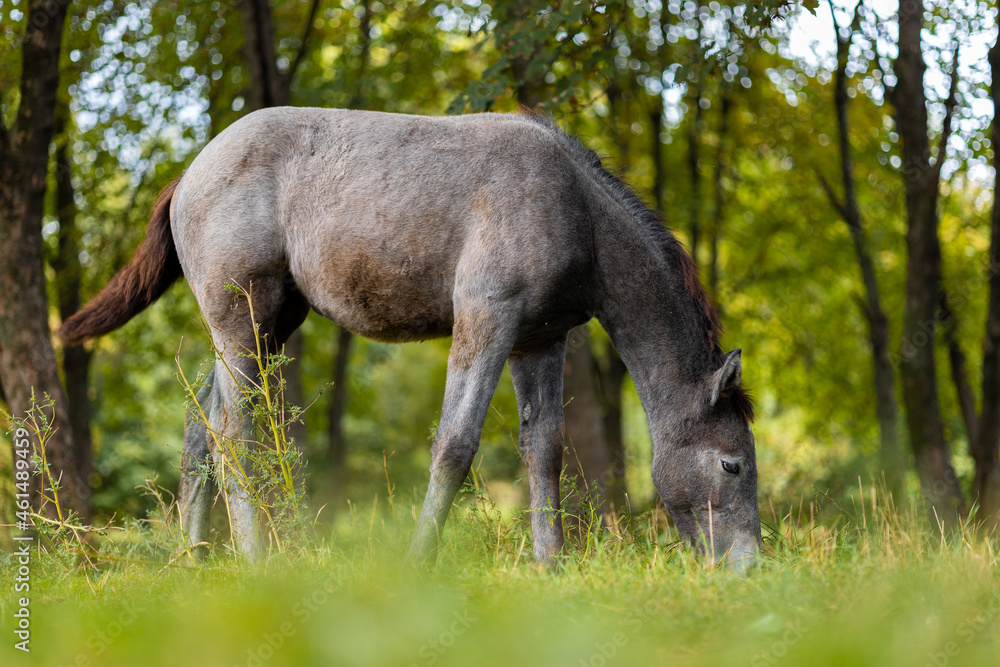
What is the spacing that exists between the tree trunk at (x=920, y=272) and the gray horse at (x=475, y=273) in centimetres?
445

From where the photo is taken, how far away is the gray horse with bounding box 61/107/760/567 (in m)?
4.80

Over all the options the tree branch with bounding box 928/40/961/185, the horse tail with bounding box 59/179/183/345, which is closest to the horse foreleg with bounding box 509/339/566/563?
the horse tail with bounding box 59/179/183/345

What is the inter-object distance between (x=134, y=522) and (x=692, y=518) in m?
3.38

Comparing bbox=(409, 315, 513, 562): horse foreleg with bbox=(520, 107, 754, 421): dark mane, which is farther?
bbox=(520, 107, 754, 421): dark mane

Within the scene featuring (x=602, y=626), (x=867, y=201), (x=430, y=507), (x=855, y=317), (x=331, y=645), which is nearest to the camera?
(x=331, y=645)

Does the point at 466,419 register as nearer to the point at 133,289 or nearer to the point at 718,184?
the point at 133,289

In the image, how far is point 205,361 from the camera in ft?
16.5

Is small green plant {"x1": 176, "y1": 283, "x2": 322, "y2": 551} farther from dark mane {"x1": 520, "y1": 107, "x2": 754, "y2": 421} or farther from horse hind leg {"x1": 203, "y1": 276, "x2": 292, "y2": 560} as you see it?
dark mane {"x1": 520, "y1": 107, "x2": 754, "y2": 421}

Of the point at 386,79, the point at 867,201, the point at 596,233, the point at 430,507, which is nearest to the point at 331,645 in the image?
the point at 430,507

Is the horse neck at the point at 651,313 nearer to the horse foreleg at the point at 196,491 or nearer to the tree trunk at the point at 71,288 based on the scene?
the horse foreleg at the point at 196,491

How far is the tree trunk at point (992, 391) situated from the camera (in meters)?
8.20

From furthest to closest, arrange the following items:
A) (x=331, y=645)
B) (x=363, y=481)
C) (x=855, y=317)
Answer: (x=363, y=481)
(x=855, y=317)
(x=331, y=645)

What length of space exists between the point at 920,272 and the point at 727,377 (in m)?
5.11

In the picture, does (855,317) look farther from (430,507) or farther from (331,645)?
(331,645)
